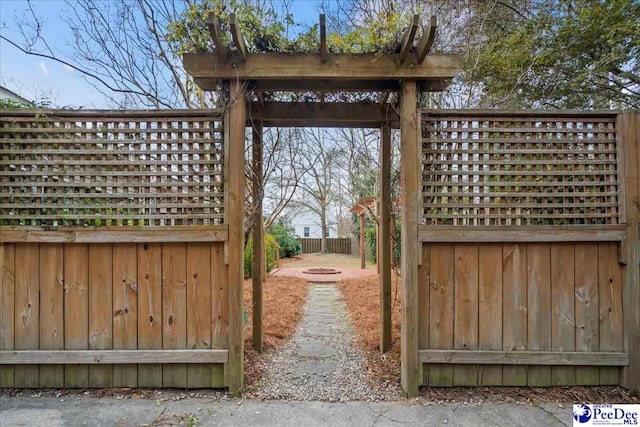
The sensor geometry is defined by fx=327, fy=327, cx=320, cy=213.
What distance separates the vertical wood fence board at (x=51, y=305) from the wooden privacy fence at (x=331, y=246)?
1681 centimetres

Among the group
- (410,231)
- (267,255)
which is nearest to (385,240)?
(410,231)

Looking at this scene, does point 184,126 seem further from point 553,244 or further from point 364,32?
point 553,244

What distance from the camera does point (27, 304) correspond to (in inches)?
97.0

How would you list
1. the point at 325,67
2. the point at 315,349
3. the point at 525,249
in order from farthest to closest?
the point at 315,349, the point at 525,249, the point at 325,67

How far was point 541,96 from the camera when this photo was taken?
449 cm

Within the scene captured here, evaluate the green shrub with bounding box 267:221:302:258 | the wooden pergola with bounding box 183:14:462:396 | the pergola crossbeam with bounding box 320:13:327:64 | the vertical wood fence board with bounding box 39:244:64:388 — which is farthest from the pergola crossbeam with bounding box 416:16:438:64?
the green shrub with bounding box 267:221:302:258

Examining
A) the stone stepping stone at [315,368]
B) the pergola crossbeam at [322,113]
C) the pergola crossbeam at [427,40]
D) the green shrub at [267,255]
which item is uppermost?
the pergola crossbeam at [427,40]

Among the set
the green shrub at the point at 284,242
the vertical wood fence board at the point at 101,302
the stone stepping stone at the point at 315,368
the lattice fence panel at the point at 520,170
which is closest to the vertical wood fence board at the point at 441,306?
the lattice fence panel at the point at 520,170

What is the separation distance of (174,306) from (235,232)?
739 millimetres

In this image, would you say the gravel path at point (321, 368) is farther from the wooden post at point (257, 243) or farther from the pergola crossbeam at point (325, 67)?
the pergola crossbeam at point (325, 67)

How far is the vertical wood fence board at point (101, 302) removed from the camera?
2469mm

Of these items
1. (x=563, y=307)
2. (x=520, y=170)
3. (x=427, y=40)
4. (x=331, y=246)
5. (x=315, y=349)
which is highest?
(x=427, y=40)

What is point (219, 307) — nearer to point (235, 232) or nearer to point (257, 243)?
point (235, 232)

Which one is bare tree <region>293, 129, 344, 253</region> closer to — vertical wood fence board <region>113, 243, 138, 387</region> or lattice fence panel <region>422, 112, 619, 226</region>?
lattice fence panel <region>422, 112, 619, 226</region>
